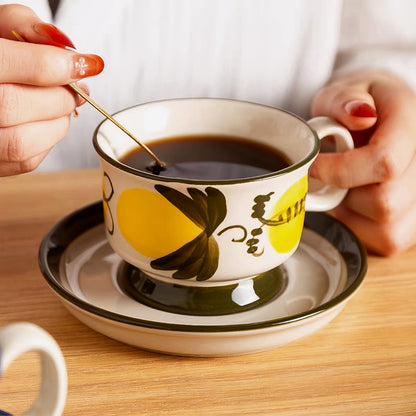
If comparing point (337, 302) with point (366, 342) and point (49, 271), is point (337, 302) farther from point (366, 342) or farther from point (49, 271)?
point (49, 271)

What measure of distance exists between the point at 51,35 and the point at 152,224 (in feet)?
0.67

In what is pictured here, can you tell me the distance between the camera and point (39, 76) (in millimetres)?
584

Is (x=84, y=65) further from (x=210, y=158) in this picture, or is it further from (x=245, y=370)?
(x=245, y=370)

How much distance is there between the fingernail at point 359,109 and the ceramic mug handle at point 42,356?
481 mm

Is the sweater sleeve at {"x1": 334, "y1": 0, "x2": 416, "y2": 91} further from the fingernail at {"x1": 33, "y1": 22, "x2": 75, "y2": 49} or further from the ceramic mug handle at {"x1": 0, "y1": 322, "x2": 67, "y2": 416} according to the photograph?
the ceramic mug handle at {"x1": 0, "y1": 322, "x2": 67, "y2": 416}

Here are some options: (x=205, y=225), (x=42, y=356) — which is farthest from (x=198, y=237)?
(x=42, y=356)

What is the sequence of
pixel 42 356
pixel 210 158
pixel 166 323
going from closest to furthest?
pixel 42 356, pixel 166 323, pixel 210 158

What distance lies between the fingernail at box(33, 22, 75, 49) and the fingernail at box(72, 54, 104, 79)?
0.08 ft

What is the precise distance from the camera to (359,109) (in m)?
0.73

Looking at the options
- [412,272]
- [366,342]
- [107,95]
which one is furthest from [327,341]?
[107,95]

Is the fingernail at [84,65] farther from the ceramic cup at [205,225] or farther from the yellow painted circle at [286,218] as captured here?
the yellow painted circle at [286,218]

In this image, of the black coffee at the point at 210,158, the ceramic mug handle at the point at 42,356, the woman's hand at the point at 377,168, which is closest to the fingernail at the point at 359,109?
the woman's hand at the point at 377,168

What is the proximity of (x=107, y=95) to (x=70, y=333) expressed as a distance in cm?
57

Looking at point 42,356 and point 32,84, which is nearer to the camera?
point 42,356
